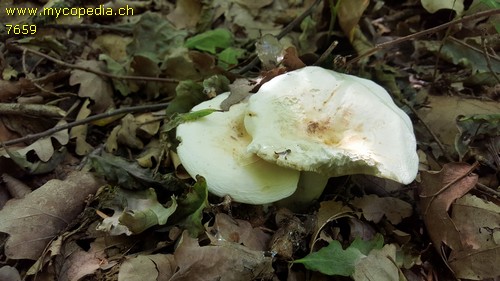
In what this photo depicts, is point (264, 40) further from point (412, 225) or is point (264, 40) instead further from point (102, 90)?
point (412, 225)

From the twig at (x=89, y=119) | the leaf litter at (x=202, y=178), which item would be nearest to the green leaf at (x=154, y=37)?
the leaf litter at (x=202, y=178)

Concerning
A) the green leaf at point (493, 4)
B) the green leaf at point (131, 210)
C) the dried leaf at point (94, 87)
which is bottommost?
the green leaf at point (131, 210)

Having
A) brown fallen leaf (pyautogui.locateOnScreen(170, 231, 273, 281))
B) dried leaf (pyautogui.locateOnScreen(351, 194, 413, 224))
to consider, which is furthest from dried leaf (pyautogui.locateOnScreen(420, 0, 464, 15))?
brown fallen leaf (pyautogui.locateOnScreen(170, 231, 273, 281))

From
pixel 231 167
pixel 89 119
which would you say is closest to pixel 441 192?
pixel 231 167

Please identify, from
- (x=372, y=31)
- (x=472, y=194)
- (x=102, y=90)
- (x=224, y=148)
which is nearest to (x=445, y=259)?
(x=472, y=194)

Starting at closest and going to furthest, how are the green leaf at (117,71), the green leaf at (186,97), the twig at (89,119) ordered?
the twig at (89,119)
the green leaf at (186,97)
the green leaf at (117,71)

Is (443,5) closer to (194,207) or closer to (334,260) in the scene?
(334,260)

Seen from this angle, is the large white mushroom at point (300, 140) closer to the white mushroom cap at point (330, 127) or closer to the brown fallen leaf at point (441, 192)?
the white mushroom cap at point (330, 127)
